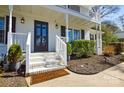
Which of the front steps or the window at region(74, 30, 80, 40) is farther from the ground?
the window at region(74, 30, 80, 40)

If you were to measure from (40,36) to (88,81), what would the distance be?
6091 mm

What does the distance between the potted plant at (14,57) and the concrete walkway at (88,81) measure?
1.88 metres

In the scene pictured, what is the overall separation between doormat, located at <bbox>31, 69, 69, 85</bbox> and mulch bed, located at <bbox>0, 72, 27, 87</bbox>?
0.54 metres

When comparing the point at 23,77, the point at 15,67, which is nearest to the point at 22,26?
the point at 15,67

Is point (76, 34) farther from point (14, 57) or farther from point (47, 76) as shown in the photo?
point (14, 57)

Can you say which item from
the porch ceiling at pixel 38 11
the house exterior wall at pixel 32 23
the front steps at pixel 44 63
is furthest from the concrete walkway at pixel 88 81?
the porch ceiling at pixel 38 11

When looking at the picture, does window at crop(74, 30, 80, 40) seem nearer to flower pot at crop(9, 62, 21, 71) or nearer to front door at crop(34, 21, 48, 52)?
front door at crop(34, 21, 48, 52)

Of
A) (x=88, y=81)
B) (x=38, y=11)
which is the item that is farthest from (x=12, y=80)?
(x=38, y=11)

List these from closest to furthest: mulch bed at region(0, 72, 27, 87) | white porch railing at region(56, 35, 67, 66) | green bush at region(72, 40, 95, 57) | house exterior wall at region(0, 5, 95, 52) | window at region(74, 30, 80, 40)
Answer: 1. mulch bed at region(0, 72, 27, 87)
2. white porch railing at region(56, 35, 67, 66)
3. house exterior wall at region(0, 5, 95, 52)
4. green bush at region(72, 40, 95, 57)
5. window at region(74, 30, 80, 40)

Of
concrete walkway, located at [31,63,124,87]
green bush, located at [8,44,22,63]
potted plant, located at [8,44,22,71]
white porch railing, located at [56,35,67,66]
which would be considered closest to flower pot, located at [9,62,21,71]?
potted plant, located at [8,44,22,71]

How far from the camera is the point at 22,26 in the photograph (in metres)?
12.7

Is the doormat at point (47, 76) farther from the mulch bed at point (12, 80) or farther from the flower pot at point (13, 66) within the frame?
the flower pot at point (13, 66)

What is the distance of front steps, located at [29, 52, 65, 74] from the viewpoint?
934 centimetres
